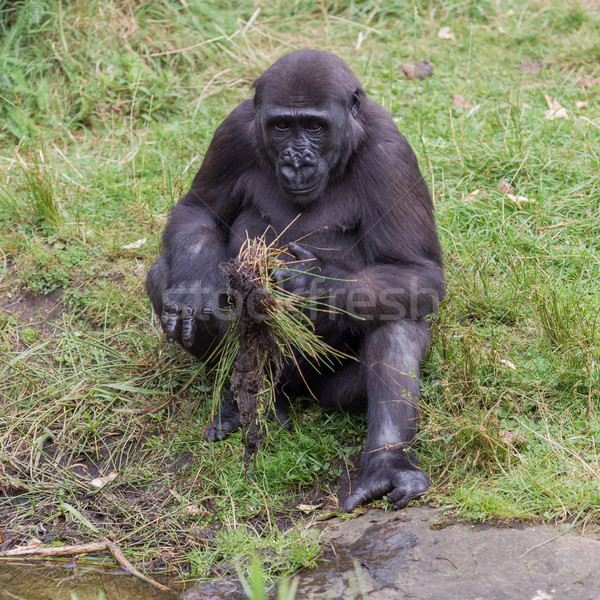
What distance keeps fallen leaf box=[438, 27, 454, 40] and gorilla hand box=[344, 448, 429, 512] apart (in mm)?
4919

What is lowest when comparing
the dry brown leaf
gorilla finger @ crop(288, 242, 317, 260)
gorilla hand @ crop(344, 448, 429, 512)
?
gorilla hand @ crop(344, 448, 429, 512)

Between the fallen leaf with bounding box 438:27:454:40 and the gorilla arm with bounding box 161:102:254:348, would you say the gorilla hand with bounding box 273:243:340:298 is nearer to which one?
the gorilla arm with bounding box 161:102:254:348

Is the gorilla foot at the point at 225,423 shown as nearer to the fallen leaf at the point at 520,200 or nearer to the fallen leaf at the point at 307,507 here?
the fallen leaf at the point at 307,507

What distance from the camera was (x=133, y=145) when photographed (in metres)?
6.64

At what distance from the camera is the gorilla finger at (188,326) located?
4.33 metres

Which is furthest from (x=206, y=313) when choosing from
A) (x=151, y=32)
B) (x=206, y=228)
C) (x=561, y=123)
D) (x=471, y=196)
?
(x=151, y=32)

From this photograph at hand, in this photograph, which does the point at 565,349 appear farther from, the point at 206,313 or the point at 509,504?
the point at 206,313

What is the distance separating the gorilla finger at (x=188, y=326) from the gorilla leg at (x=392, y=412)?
91cm

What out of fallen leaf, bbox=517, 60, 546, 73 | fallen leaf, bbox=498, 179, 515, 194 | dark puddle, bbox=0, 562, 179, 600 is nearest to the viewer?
dark puddle, bbox=0, 562, 179, 600

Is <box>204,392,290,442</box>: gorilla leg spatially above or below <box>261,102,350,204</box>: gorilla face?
below

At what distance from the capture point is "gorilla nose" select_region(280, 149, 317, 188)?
4.20 metres

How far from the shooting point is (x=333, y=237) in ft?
14.6

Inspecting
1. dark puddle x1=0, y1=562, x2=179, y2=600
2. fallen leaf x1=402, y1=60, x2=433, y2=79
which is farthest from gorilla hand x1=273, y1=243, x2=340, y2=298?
fallen leaf x1=402, y1=60, x2=433, y2=79

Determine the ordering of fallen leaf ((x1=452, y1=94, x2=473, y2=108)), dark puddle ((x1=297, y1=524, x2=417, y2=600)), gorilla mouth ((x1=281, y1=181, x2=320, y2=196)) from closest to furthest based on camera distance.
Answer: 1. dark puddle ((x1=297, y1=524, x2=417, y2=600))
2. gorilla mouth ((x1=281, y1=181, x2=320, y2=196))
3. fallen leaf ((x1=452, y1=94, x2=473, y2=108))
